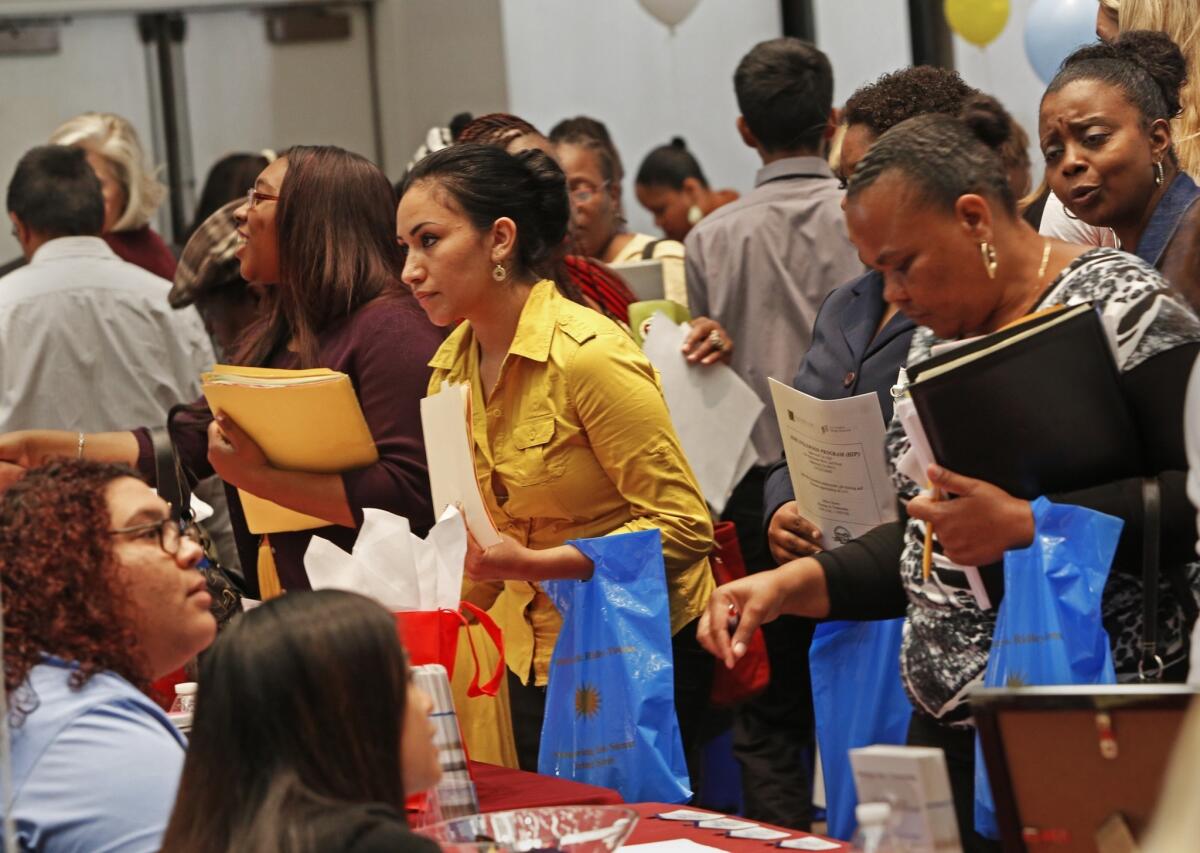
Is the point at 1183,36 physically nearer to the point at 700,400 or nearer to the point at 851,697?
the point at 700,400

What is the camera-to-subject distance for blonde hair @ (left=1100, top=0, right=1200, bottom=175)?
123 inches

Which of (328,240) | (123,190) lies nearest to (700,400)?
(328,240)

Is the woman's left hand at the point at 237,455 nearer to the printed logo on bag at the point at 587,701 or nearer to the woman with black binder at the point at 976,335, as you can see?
the printed logo on bag at the point at 587,701

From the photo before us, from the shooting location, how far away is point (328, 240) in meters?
3.26

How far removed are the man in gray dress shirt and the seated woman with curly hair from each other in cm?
205

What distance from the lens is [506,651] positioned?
9.71 feet

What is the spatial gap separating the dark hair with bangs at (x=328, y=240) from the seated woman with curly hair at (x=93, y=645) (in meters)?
1.06

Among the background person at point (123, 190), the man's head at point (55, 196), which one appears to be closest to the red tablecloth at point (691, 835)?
the man's head at point (55, 196)

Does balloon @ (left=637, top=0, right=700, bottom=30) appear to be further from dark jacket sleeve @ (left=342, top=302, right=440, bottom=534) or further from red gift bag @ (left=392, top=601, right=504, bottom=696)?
red gift bag @ (left=392, top=601, right=504, bottom=696)

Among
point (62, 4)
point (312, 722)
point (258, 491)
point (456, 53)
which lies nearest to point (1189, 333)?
point (312, 722)

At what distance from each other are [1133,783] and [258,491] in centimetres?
205

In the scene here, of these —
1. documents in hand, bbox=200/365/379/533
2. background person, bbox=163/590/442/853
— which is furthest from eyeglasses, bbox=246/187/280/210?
background person, bbox=163/590/442/853

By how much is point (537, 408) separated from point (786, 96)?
5.03 ft

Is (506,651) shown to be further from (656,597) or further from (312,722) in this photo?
(312,722)
